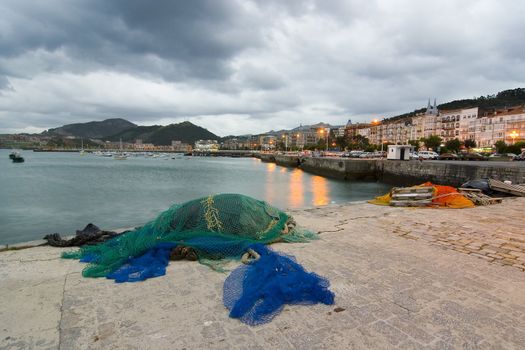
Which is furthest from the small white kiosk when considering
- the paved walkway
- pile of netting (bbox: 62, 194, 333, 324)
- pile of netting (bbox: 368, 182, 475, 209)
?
pile of netting (bbox: 62, 194, 333, 324)

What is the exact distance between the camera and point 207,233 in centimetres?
491

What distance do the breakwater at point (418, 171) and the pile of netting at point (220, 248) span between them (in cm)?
2134

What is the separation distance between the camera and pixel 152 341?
103 inches

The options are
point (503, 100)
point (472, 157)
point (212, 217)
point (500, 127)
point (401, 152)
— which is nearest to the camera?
point (212, 217)

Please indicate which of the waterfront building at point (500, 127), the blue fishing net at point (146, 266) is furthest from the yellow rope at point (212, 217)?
the waterfront building at point (500, 127)

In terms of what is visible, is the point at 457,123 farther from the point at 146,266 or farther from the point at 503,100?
the point at 146,266

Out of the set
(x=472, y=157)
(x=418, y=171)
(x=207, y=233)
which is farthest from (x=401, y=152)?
(x=207, y=233)

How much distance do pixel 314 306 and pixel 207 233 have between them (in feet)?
7.35

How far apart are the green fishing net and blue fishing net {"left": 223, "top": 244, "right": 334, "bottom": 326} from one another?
804 millimetres

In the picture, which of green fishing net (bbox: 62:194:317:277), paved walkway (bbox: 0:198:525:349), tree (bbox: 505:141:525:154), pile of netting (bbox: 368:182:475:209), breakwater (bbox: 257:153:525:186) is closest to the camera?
paved walkway (bbox: 0:198:525:349)

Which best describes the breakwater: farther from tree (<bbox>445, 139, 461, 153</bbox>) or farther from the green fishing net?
tree (<bbox>445, 139, 461, 153</bbox>)

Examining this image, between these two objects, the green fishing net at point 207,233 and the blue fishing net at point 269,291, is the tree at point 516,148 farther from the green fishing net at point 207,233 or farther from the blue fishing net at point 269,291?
the blue fishing net at point 269,291

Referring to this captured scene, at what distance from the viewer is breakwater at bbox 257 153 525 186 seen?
2178 centimetres

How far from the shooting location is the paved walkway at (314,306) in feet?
8.66
